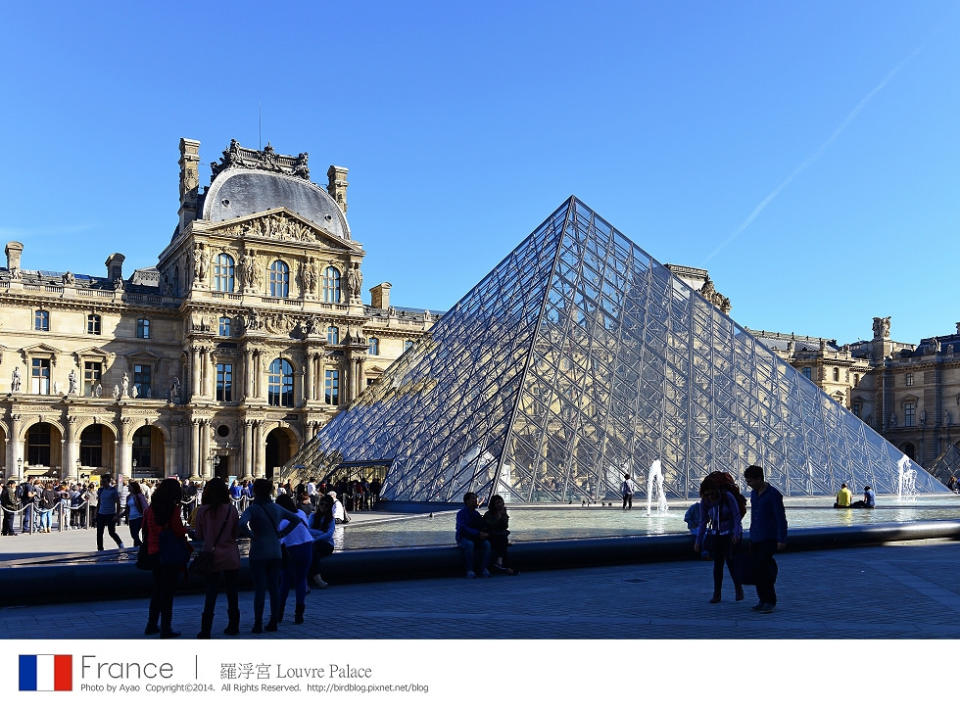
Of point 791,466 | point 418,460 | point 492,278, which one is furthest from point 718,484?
point 492,278

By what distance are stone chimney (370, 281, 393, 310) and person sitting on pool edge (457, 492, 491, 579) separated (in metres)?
46.8

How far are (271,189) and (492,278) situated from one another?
25.4m

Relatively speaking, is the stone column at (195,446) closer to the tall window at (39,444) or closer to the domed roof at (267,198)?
the tall window at (39,444)

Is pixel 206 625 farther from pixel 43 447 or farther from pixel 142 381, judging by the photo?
pixel 142 381

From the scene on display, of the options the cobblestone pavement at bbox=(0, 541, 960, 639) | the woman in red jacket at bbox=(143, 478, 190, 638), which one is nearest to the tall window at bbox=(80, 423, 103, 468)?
the cobblestone pavement at bbox=(0, 541, 960, 639)

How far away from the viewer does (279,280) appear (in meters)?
48.5

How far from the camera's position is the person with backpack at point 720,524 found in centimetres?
839

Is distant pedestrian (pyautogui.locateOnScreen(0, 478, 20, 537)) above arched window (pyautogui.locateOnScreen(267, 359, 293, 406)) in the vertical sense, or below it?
below

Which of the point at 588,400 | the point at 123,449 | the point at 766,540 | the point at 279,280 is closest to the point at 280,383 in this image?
the point at 279,280

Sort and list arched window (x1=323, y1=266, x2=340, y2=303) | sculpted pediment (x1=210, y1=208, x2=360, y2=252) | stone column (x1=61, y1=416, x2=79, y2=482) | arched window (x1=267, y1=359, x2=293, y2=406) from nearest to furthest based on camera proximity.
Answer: stone column (x1=61, y1=416, x2=79, y2=482)
sculpted pediment (x1=210, y1=208, x2=360, y2=252)
arched window (x1=267, y1=359, x2=293, y2=406)
arched window (x1=323, y1=266, x2=340, y2=303)

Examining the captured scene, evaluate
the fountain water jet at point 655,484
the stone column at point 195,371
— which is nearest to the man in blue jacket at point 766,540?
the fountain water jet at point 655,484

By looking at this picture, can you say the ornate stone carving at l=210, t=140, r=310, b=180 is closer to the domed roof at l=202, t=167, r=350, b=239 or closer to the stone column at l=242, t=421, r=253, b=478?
the domed roof at l=202, t=167, r=350, b=239
